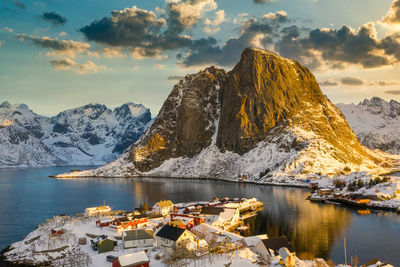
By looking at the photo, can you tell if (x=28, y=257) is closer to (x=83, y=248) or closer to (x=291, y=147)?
(x=83, y=248)

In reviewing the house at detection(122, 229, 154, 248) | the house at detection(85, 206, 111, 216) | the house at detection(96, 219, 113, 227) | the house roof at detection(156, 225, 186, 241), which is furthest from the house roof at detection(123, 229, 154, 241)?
the house at detection(85, 206, 111, 216)

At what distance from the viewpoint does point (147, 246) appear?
213 ft

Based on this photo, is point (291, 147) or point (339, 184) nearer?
point (339, 184)

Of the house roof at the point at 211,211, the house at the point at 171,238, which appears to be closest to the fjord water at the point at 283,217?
the house roof at the point at 211,211

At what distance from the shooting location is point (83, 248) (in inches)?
2542

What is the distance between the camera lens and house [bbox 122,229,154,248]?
208 feet

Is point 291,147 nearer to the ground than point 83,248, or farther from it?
farther from it

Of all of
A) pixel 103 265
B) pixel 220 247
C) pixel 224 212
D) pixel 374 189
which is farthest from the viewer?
pixel 374 189

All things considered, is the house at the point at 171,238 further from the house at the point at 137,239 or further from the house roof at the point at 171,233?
the house at the point at 137,239

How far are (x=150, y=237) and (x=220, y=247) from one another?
1380cm

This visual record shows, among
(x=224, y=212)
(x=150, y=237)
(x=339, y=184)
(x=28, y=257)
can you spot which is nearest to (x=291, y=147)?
(x=339, y=184)

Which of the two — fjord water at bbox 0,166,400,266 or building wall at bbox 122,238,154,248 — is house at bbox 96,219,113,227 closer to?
fjord water at bbox 0,166,400,266

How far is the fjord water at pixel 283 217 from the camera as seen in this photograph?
213ft

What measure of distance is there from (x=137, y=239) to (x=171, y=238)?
25.1ft
